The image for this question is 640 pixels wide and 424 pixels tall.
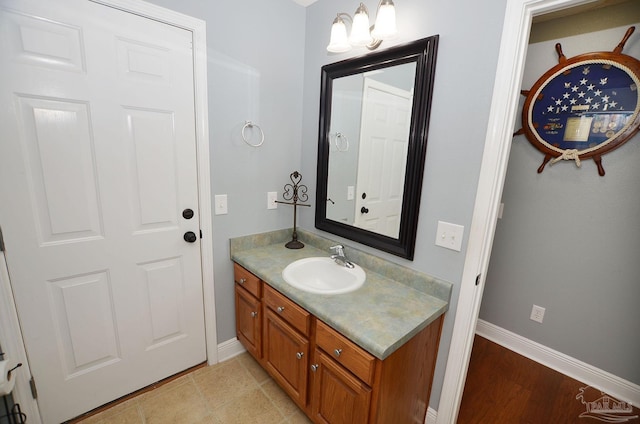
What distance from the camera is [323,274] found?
5.58ft

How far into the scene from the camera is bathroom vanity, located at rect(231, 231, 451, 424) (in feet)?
3.50

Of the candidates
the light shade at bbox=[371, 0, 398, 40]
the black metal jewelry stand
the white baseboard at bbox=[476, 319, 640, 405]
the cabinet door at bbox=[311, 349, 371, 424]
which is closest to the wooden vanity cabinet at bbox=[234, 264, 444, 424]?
the cabinet door at bbox=[311, 349, 371, 424]

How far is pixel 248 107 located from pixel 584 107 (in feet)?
7.10

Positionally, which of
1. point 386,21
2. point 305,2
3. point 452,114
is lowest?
point 452,114

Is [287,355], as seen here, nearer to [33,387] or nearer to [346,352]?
[346,352]

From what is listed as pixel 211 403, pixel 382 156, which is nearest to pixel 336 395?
pixel 211 403

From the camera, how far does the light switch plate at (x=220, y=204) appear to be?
171cm

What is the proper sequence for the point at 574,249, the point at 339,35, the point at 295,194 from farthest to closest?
the point at 295,194 → the point at 574,249 → the point at 339,35

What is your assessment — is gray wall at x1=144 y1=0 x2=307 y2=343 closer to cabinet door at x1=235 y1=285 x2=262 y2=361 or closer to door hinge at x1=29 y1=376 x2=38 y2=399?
cabinet door at x1=235 y1=285 x2=262 y2=361

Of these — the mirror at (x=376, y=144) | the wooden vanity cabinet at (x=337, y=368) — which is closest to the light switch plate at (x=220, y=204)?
the wooden vanity cabinet at (x=337, y=368)

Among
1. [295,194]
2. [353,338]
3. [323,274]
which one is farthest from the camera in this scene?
[295,194]

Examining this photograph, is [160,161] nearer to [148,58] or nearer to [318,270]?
[148,58]

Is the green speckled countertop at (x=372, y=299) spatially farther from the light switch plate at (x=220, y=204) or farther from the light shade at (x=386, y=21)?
the light shade at (x=386, y=21)

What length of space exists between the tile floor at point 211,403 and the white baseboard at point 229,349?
10 cm
